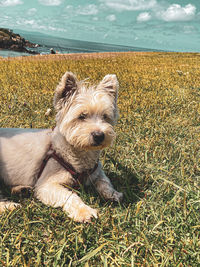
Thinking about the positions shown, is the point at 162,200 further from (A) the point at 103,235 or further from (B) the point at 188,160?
(B) the point at 188,160

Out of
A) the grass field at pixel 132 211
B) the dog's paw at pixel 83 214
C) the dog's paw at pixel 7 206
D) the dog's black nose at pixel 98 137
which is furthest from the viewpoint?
the dog's black nose at pixel 98 137

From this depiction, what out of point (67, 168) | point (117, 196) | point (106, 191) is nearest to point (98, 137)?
point (67, 168)

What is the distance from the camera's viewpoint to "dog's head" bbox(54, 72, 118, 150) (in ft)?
11.7

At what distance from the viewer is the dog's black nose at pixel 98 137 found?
3.51 metres

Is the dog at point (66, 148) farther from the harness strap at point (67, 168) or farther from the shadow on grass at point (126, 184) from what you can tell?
the shadow on grass at point (126, 184)

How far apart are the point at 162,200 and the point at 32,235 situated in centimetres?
178

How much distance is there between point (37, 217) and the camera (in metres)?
3.22

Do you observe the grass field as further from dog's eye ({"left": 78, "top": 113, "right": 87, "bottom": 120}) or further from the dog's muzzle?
dog's eye ({"left": 78, "top": 113, "right": 87, "bottom": 120})

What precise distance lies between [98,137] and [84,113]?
51cm

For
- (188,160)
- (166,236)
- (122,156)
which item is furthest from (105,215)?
(188,160)

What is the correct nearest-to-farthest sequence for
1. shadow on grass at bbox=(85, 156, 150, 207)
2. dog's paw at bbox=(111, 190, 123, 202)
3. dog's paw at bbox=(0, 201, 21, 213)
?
dog's paw at bbox=(0, 201, 21, 213) < dog's paw at bbox=(111, 190, 123, 202) < shadow on grass at bbox=(85, 156, 150, 207)

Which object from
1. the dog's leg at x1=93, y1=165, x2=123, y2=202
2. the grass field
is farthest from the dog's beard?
the grass field

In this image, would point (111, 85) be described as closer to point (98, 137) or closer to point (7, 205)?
point (98, 137)

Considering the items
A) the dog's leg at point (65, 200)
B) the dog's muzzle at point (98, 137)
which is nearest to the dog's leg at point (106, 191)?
the dog's leg at point (65, 200)
